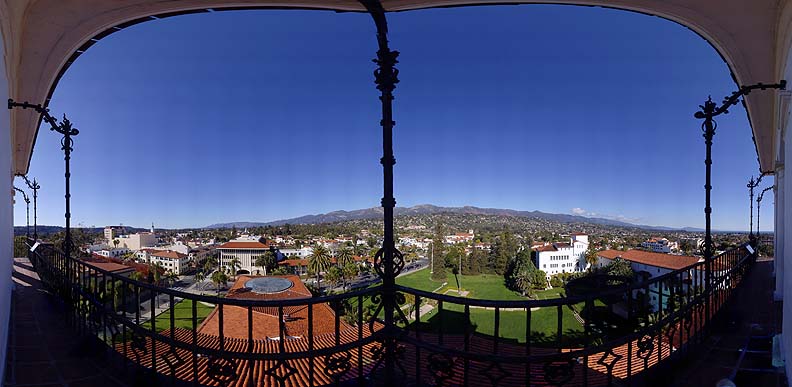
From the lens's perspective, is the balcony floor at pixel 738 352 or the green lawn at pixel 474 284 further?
the green lawn at pixel 474 284

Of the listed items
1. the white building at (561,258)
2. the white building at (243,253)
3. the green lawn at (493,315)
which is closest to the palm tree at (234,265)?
the white building at (243,253)

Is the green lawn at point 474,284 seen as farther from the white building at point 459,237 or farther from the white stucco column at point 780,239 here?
the white stucco column at point 780,239

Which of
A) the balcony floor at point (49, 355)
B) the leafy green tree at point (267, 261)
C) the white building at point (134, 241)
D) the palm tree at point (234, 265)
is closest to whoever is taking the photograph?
the balcony floor at point (49, 355)

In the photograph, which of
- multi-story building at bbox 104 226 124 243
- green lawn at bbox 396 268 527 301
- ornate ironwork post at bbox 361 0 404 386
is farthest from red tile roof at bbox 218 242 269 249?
ornate ironwork post at bbox 361 0 404 386

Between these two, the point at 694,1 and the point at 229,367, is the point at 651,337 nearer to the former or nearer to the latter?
the point at 229,367

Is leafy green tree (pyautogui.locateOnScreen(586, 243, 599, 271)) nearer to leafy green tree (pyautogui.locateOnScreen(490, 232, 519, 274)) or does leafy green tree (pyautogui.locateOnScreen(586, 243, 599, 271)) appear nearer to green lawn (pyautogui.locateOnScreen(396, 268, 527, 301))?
leafy green tree (pyautogui.locateOnScreen(490, 232, 519, 274))

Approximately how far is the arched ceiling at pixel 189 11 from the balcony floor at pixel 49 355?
9.52 ft

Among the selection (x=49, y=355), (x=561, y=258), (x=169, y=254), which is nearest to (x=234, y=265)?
(x=169, y=254)

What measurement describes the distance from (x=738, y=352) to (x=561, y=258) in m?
60.7

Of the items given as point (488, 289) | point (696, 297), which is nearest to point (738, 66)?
point (696, 297)

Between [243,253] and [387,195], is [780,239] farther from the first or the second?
[243,253]

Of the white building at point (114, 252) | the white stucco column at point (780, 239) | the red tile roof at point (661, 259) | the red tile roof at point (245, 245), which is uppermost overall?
the white stucco column at point (780, 239)

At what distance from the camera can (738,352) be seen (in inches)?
126

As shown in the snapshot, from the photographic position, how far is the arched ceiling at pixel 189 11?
13.4 ft
